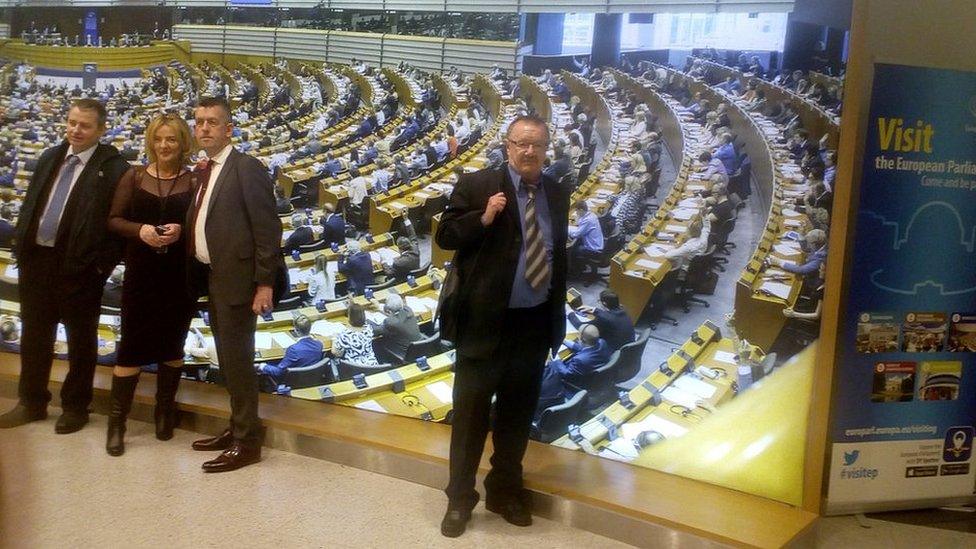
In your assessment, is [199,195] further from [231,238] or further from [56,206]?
[56,206]

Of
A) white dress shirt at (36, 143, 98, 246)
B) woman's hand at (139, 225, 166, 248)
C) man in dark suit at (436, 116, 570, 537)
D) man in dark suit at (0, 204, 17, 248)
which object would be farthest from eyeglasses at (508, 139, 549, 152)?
man in dark suit at (0, 204, 17, 248)

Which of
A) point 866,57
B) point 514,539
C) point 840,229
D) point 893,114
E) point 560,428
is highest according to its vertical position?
point 866,57

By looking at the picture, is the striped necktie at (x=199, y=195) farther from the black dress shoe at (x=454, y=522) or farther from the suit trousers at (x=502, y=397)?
the black dress shoe at (x=454, y=522)

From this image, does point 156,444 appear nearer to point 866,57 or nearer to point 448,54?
point 448,54

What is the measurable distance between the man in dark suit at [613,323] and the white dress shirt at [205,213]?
1.62m

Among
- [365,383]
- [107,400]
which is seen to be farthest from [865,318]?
[107,400]

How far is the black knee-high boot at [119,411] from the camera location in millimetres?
3072

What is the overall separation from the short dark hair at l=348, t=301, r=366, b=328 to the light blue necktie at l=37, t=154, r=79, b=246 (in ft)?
4.36

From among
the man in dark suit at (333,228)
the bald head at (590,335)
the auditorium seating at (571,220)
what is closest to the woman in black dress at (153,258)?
the auditorium seating at (571,220)

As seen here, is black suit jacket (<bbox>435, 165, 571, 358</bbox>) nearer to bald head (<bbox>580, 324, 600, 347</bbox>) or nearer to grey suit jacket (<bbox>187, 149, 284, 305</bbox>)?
bald head (<bbox>580, 324, 600, 347</bbox>)

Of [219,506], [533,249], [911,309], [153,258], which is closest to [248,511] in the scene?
[219,506]

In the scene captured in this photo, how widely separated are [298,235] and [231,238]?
2.51 feet

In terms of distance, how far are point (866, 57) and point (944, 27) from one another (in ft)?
1.28

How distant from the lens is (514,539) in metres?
2.61
